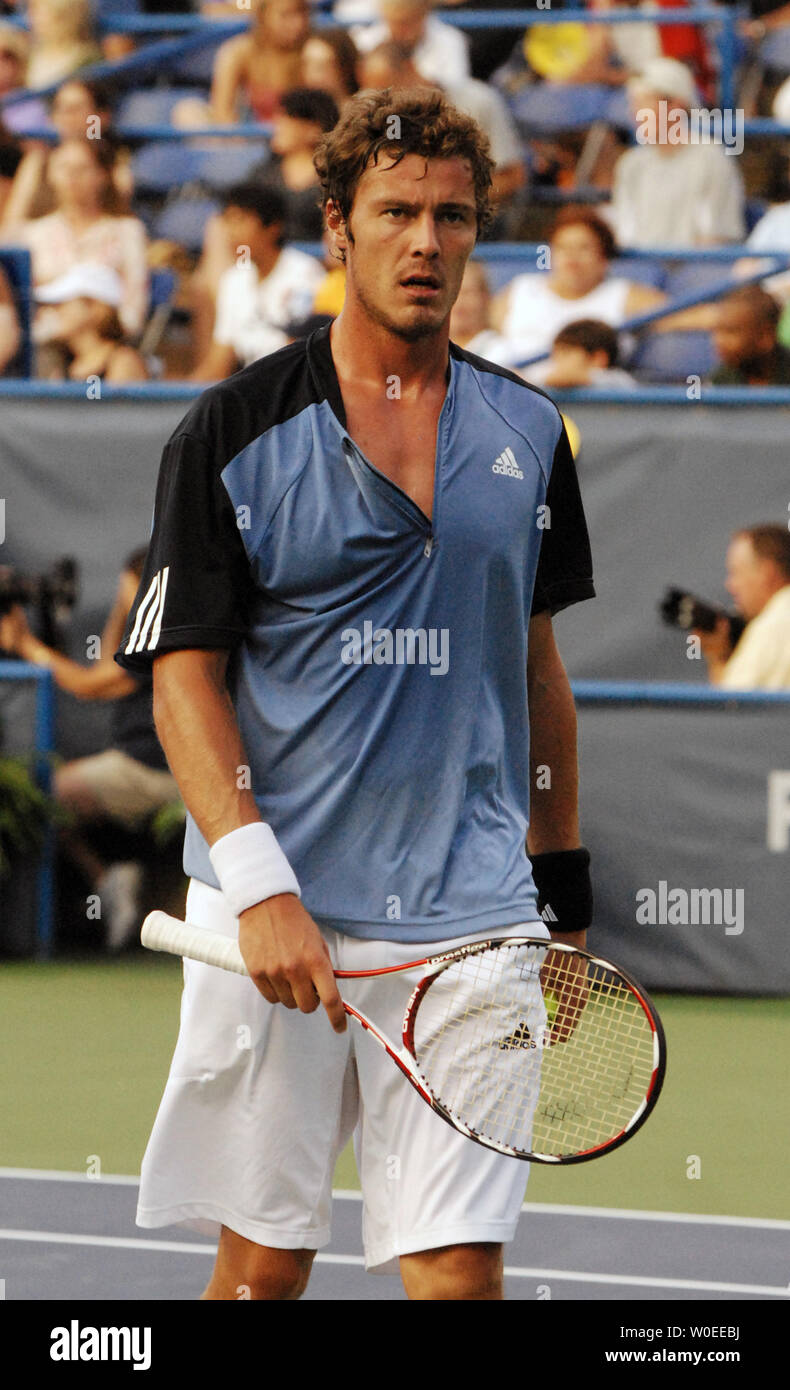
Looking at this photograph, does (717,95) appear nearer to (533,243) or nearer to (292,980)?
(533,243)

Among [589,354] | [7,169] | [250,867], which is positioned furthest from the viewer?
[7,169]

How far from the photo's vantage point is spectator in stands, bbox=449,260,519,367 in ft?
28.6

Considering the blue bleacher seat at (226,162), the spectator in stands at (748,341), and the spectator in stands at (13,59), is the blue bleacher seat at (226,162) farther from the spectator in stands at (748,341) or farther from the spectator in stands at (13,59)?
the spectator in stands at (748,341)

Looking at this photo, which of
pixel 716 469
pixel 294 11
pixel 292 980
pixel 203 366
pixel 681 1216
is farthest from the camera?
pixel 294 11

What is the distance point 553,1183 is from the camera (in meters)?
5.04

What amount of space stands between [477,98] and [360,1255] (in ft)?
24.4

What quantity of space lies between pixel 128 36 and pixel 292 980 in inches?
434

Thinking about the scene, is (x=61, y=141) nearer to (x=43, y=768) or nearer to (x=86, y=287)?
(x=86, y=287)

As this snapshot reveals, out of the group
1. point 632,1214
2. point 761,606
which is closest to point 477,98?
point 761,606

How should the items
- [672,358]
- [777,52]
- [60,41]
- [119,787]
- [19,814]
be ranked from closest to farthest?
[19,814] < [119,787] < [672,358] < [777,52] < [60,41]

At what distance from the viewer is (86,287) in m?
9.74

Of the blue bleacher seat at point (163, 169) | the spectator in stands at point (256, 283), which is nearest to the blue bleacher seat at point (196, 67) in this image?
the blue bleacher seat at point (163, 169)

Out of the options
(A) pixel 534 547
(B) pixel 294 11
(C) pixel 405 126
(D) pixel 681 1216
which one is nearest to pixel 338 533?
(A) pixel 534 547

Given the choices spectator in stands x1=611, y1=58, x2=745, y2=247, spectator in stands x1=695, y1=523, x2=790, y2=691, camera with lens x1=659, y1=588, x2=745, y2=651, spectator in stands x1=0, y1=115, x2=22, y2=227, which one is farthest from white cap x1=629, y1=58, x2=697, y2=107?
camera with lens x1=659, y1=588, x2=745, y2=651
